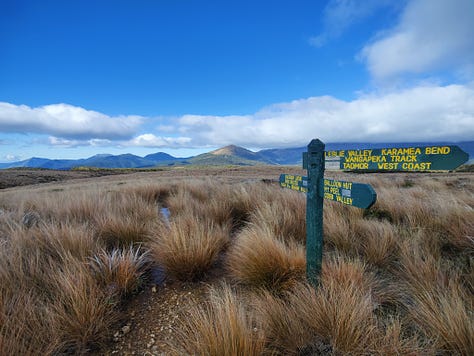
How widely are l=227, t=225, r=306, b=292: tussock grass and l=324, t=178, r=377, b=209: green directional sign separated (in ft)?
2.78

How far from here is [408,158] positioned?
79.5 inches

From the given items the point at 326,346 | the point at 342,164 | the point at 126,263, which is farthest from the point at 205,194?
the point at 326,346

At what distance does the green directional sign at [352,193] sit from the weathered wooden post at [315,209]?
12cm

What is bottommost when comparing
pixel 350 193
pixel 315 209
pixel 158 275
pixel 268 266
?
pixel 158 275

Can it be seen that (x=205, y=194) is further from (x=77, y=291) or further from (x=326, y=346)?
(x=326, y=346)

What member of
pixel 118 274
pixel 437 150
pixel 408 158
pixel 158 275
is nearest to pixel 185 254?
pixel 158 275

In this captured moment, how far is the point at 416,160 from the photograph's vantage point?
195cm

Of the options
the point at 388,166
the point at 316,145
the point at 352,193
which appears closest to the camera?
the point at 388,166

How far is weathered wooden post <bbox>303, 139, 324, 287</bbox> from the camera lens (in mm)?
→ 2568

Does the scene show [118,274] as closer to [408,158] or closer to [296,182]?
[296,182]

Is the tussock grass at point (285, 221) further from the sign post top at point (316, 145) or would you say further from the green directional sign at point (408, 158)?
the green directional sign at point (408, 158)

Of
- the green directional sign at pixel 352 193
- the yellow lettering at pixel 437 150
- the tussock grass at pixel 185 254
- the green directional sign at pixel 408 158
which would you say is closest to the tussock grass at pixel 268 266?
the tussock grass at pixel 185 254

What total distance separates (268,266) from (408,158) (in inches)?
67.9

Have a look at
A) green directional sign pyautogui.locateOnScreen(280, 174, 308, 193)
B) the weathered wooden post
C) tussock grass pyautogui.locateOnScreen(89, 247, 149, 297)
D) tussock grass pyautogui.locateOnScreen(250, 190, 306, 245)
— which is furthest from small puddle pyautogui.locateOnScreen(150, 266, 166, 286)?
green directional sign pyautogui.locateOnScreen(280, 174, 308, 193)
